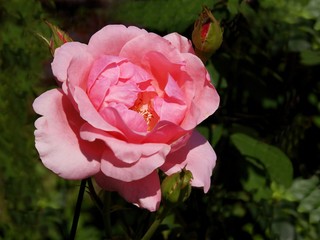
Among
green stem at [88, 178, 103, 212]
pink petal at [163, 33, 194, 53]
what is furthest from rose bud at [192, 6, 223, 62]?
green stem at [88, 178, 103, 212]

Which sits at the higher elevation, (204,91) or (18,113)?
(204,91)

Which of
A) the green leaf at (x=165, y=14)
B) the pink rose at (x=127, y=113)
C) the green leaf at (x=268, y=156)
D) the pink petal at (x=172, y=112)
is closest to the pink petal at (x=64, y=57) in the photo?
the pink rose at (x=127, y=113)

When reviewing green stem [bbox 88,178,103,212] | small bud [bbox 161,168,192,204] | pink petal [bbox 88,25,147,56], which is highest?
pink petal [bbox 88,25,147,56]

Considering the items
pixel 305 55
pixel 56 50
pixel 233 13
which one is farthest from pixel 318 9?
pixel 56 50

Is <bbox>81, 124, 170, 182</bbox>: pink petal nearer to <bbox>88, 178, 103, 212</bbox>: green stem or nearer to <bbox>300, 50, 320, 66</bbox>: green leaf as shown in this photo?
<bbox>88, 178, 103, 212</bbox>: green stem

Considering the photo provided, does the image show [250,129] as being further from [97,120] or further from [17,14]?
[97,120]

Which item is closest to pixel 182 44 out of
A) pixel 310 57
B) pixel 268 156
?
pixel 268 156

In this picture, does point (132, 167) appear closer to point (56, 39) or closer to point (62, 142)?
point (62, 142)
